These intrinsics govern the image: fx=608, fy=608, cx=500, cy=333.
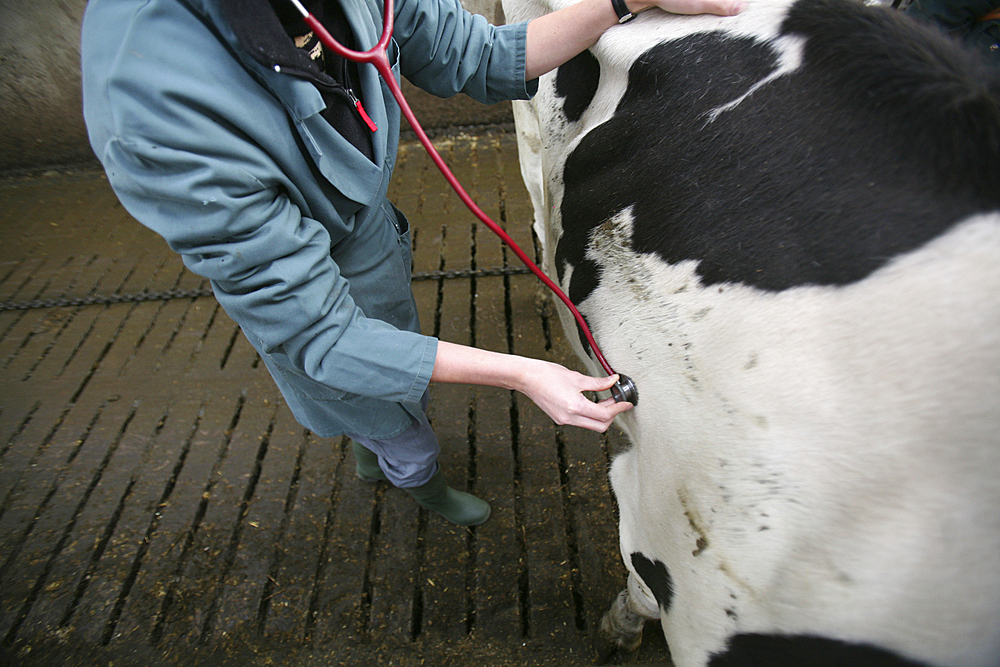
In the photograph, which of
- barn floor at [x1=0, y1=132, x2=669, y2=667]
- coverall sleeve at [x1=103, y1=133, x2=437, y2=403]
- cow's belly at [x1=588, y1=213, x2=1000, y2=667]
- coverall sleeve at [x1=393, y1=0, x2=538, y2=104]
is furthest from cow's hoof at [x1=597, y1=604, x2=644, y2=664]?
coverall sleeve at [x1=393, y1=0, x2=538, y2=104]

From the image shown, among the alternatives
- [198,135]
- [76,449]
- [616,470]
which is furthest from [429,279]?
[198,135]

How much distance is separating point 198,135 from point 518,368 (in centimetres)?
65

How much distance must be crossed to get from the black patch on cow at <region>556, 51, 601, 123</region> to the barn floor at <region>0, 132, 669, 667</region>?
0.85 m

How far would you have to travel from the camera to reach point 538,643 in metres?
1.89

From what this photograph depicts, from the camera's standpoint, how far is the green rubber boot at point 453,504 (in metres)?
2.11

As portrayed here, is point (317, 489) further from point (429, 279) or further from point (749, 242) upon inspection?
point (749, 242)

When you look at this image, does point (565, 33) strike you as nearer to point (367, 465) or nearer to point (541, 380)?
point (541, 380)

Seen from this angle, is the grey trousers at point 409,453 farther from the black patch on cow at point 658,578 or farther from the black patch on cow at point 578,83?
the black patch on cow at point 578,83

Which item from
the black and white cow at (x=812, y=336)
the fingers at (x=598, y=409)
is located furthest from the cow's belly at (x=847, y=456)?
the fingers at (x=598, y=409)

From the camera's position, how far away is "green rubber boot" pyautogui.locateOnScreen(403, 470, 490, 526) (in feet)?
6.91

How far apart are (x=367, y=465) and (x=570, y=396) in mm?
1417

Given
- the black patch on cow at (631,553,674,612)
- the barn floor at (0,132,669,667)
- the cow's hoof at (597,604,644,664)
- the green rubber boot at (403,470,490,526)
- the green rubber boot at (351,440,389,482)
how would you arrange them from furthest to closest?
1. the green rubber boot at (351,440,389,482)
2. the green rubber boot at (403,470,490,526)
3. the barn floor at (0,132,669,667)
4. the cow's hoof at (597,604,644,664)
5. the black patch on cow at (631,553,674,612)

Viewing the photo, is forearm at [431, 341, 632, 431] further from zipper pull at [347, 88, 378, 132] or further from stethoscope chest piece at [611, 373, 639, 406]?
zipper pull at [347, 88, 378, 132]

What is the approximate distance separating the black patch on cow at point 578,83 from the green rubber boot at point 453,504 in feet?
4.10
